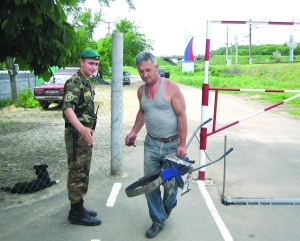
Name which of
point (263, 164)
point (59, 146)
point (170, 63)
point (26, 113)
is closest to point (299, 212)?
point (263, 164)

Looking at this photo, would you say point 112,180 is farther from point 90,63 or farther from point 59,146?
point 59,146

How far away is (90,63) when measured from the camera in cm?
344

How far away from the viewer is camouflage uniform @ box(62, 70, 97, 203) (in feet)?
10.9

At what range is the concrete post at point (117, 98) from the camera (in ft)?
16.0

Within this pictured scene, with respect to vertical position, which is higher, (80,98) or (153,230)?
(80,98)

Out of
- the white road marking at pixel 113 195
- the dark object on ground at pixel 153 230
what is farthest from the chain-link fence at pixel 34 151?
the dark object on ground at pixel 153 230

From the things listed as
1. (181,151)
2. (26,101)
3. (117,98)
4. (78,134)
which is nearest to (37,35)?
(117,98)

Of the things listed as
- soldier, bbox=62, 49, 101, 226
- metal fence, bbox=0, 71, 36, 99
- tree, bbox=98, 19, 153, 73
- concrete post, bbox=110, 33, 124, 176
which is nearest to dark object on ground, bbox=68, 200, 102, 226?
soldier, bbox=62, 49, 101, 226

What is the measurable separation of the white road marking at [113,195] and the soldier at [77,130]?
60 centimetres

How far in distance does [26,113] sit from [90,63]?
10770 millimetres

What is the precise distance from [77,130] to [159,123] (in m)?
0.82

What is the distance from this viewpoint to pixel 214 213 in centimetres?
397

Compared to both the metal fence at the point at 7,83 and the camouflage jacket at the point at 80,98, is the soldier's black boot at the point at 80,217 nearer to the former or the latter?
the camouflage jacket at the point at 80,98

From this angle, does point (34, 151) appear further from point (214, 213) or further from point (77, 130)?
point (214, 213)
